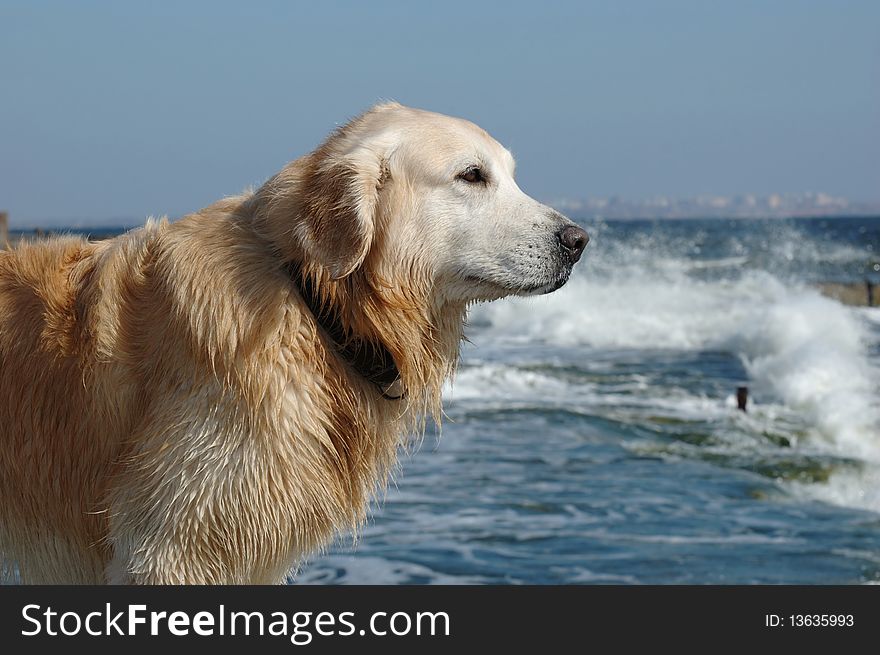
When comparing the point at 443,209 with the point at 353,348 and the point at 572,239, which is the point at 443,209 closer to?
the point at 572,239

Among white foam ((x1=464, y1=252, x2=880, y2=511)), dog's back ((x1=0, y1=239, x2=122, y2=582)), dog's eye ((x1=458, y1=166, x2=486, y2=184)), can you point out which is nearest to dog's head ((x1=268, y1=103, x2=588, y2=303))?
dog's eye ((x1=458, y1=166, x2=486, y2=184))

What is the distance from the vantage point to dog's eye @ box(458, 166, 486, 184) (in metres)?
4.02

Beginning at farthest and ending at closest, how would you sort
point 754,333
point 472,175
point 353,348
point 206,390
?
1. point 754,333
2. point 472,175
3. point 353,348
4. point 206,390

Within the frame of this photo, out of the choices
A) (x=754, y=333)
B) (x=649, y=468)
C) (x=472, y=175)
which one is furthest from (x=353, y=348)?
(x=754, y=333)

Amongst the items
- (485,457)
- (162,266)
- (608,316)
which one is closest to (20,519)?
(162,266)

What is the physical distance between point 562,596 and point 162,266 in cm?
206

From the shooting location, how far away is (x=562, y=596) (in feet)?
14.5

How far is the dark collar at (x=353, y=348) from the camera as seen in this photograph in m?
3.85

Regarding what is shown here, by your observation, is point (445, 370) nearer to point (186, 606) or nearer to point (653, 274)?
point (186, 606)

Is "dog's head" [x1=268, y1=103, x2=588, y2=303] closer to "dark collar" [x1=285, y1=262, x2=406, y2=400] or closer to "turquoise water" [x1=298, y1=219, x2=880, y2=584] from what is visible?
"dark collar" [x1=285, y1=262, x2=406, y2=400]

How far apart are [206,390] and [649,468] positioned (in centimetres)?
752

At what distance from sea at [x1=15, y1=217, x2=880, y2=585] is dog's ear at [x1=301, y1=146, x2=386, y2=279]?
796 mm

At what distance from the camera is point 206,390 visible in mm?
3705

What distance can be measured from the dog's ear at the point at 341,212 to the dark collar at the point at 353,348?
14cm
